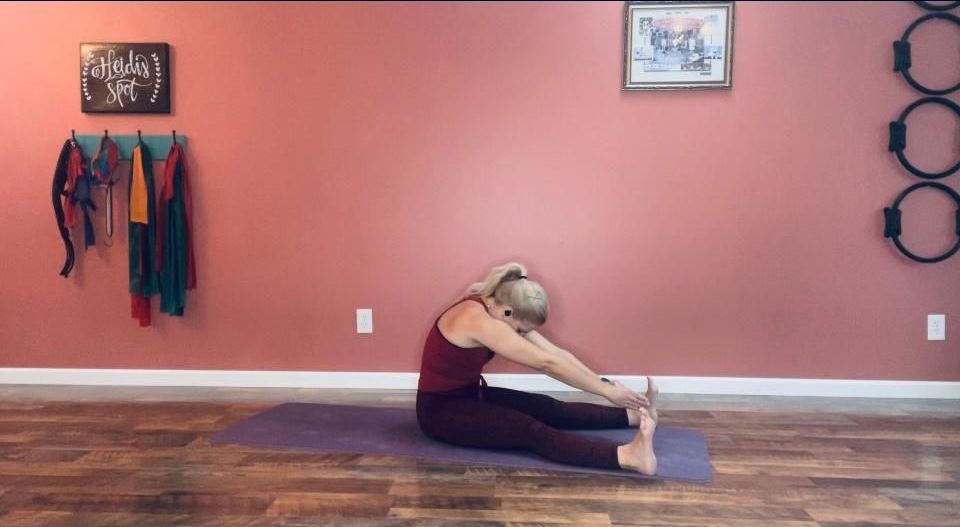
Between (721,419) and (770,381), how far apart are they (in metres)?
0.59

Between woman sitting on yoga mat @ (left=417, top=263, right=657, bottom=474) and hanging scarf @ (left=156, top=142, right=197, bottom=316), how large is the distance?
156 cm

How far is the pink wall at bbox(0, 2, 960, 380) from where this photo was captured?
3.11 m

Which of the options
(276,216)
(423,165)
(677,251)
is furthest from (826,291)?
(276,216)

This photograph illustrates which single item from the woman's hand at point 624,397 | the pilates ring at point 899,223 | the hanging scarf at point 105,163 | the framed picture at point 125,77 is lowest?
the woman's hand at point 624,397

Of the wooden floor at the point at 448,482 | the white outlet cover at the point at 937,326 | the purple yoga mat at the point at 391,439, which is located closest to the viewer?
the wooden floor at the point at 448,482

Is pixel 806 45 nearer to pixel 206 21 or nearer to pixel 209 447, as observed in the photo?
pixel 206 21

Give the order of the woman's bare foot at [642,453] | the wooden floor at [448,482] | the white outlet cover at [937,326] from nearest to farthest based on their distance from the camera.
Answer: the wooden floor at [448,482] → the woman's bare foot at [642,453] → the white outlet cover at [937,326]

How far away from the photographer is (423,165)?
3240 millimetres

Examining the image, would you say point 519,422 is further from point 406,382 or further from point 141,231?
point 141,231

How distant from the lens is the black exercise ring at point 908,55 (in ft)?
9.82

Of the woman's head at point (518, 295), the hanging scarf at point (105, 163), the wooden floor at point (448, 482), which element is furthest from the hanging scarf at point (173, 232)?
the woman's head at point (518, 295)

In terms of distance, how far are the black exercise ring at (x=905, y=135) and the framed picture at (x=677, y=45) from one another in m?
0.76

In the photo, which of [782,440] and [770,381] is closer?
[782,440]

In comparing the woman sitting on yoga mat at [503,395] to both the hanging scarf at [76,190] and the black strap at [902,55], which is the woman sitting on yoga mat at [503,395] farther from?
the hanging scarf at [76,190]
